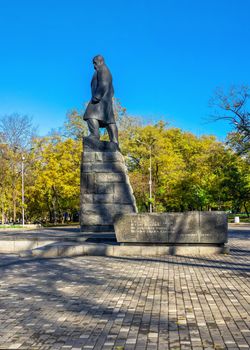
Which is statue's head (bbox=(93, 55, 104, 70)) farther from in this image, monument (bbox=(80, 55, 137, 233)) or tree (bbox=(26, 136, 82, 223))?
tree (bbox=(26, 136, 82, 223))

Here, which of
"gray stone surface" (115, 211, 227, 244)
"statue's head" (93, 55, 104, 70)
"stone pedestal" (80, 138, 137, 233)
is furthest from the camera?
"statue's head" (93, 55, 104, 70)

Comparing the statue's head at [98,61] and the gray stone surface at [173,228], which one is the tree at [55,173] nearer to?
the statue's head at [98,61]

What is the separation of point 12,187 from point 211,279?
35.3 m

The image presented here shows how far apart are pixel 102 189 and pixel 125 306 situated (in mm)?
9330

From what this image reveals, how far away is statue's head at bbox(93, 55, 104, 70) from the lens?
617 inches

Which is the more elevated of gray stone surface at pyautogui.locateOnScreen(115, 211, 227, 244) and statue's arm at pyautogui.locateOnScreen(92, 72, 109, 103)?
statue's arm at pyautogui.locateOnScreen(92, 72, 109, 103)

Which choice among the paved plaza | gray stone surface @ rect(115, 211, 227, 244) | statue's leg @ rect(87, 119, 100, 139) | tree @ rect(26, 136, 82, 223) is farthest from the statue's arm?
tree @ rect(26, 136, 82, 223)

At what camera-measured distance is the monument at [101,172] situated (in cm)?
1452

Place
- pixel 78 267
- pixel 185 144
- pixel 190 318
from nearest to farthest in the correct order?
pixel 190 318
pixel 78 267
pixel 185 144

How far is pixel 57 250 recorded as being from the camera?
11.3 metres

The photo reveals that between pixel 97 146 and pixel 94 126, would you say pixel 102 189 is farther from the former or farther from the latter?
pixel 94 126

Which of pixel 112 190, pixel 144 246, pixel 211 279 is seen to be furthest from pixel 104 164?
pixel 211 279

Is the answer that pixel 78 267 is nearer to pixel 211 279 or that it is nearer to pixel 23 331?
pixel 211 279

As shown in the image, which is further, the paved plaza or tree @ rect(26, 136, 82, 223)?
tree @ rect(26, 136, 82, 223)
